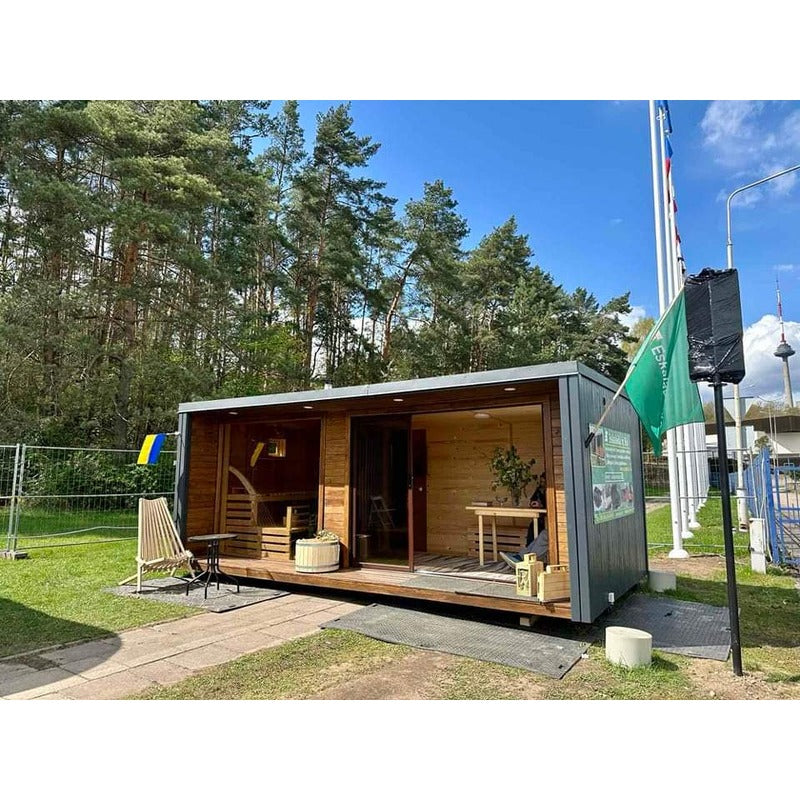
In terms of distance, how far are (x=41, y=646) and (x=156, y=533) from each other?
86.4 inches

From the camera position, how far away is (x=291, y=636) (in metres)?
4.55

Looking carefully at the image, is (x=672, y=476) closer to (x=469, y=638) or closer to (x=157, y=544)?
(x=469, y=638)

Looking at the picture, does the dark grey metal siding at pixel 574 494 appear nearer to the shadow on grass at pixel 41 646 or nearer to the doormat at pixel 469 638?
the doormat at pixel 469 638

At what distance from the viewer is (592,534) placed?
4.41 m

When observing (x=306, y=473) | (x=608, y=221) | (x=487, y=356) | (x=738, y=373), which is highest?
(x=608, y=221)

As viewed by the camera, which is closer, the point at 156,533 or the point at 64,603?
the point at 64,603

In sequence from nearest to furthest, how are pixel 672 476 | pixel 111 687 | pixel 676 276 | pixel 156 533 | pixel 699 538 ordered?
pixel 111 687 → pixel 156 533 → pixel 672 476 → pixel 699 538 → pixel 676 276

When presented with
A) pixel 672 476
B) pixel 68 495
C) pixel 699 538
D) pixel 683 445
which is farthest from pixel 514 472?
pixel 68 495

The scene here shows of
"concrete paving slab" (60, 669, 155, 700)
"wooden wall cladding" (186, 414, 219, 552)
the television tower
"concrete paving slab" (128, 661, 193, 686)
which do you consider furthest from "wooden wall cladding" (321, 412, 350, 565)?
the television tower

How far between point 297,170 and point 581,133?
10.4m

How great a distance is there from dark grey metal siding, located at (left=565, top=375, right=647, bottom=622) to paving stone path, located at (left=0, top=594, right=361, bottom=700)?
2.34 metres
